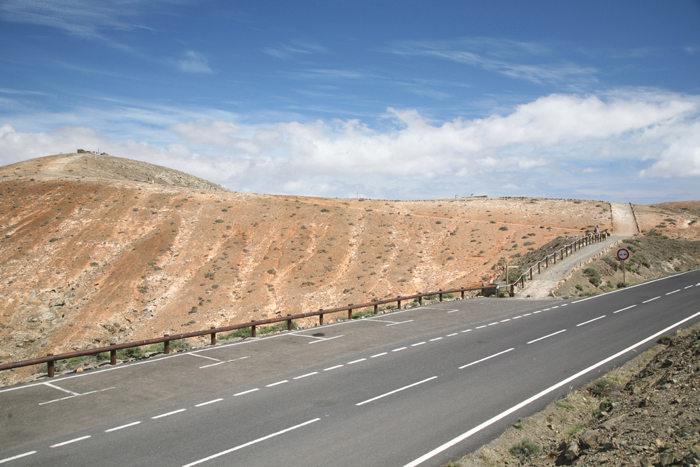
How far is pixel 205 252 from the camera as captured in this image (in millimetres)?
43938

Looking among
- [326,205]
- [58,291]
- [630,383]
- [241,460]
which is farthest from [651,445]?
[326,205]

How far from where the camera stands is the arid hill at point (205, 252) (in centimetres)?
3372

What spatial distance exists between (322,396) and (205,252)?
35753 millimetres

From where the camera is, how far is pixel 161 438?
29.0ft

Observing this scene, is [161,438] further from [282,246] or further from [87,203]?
[87,203]

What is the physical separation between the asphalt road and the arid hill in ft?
56.1

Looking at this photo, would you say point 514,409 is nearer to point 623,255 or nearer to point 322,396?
point 322,396

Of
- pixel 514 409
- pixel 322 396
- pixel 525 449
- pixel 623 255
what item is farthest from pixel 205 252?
pixel 525 449

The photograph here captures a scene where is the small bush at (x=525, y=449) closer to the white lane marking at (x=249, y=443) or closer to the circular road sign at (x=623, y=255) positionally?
the white lane marking at (x=249, y=443)

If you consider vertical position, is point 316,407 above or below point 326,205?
below

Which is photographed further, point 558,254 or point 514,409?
point 558,254

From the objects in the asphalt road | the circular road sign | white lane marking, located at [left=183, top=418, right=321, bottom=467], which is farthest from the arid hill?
white lane marking, located at [left=183, top=418, right=321, bottom=467]

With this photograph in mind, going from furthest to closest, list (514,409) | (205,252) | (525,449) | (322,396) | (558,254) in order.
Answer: (205,252), (558,254), (322,396), (514,409), (525,449)

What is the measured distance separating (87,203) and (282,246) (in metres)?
23.8
